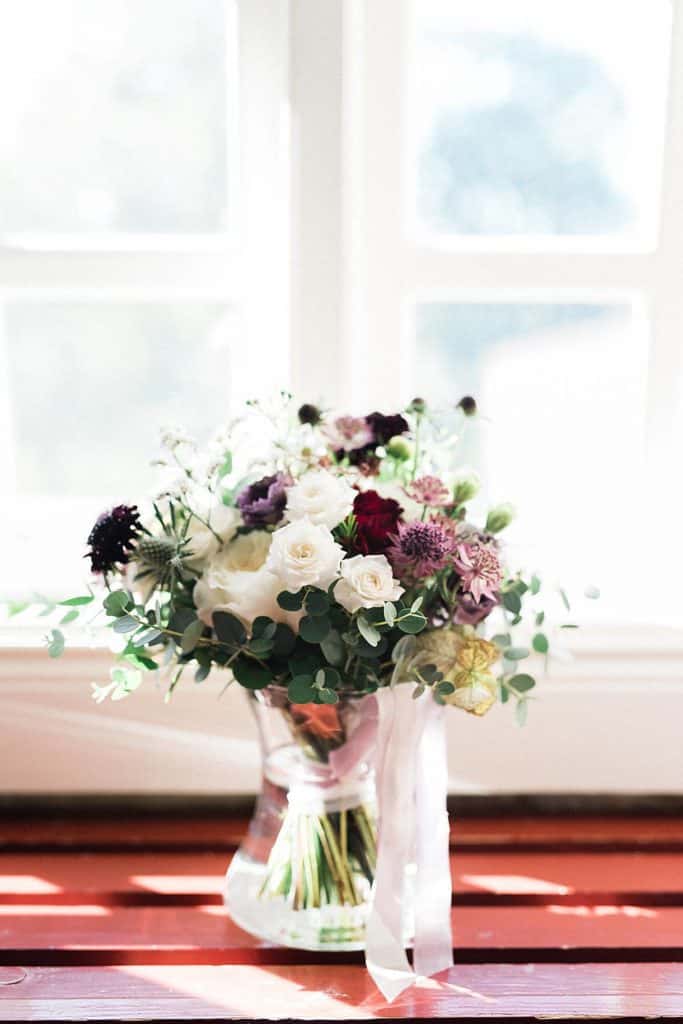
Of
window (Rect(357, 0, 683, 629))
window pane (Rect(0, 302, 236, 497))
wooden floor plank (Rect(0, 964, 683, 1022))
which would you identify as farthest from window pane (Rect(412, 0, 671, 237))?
wooden floor plank (Rect(0, 964, 683, 1022))

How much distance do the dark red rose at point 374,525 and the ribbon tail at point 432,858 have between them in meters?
0.18

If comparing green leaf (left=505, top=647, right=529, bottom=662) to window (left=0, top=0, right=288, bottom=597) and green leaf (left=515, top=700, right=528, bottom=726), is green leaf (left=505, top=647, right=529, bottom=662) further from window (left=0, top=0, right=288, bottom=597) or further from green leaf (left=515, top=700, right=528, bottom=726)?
window (left=0, top=0, right=288, bottom=597)

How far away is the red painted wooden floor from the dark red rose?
0.42 m

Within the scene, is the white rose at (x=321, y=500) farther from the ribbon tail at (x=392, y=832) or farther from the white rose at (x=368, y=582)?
the ribbon tail at (x=392, y=832)

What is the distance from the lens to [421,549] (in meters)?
0.86

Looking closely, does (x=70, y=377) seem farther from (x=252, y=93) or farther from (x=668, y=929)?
(x=668, y=929)

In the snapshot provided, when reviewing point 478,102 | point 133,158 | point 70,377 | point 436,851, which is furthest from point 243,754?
point 478,102

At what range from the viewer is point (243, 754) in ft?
4.19

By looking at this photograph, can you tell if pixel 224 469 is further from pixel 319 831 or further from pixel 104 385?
pixel 104 385

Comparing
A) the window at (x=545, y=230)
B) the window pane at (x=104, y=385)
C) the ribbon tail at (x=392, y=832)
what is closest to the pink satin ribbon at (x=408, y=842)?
the ribbon tail at (x=392, y=832)

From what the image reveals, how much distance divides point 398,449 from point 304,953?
509 millimetres

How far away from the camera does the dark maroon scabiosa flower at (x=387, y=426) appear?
962 millimetres

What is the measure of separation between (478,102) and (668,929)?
104 centimetres

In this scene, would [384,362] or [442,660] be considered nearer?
[442,660]
